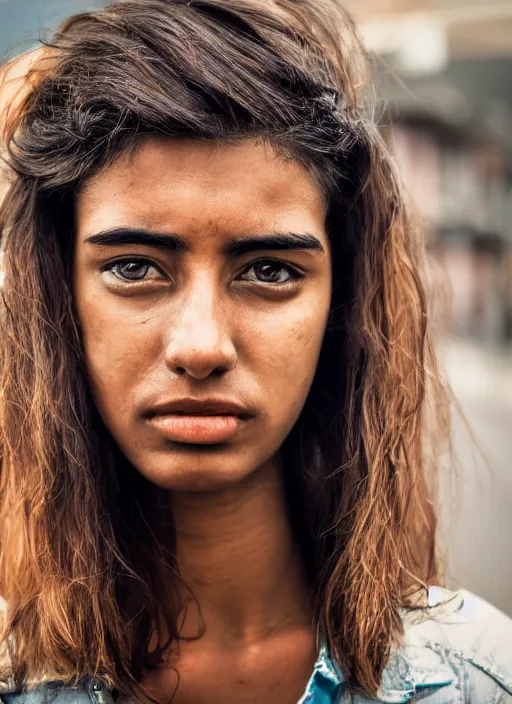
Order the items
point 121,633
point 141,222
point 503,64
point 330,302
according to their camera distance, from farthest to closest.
Answer: 1. point 503,64
2. point 330,302
3. point 121,633
4. point 141,222

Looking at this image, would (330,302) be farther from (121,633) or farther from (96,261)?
(121,633)

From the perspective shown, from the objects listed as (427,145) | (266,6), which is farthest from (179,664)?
(427,145)

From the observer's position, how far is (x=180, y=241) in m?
1.31

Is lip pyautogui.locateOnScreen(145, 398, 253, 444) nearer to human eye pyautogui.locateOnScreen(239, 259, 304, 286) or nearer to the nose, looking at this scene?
the nose

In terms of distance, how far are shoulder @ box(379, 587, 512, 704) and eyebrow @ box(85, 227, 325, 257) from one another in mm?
657

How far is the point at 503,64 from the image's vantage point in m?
6.19

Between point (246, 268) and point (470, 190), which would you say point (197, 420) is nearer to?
point (246, 268)

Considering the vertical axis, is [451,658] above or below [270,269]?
below

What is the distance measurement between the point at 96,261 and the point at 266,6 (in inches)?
18.9

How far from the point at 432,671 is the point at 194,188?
846 mm

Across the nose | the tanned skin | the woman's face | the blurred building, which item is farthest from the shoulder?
the blurred building

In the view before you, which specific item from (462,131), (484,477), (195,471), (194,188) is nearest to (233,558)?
(195,471)

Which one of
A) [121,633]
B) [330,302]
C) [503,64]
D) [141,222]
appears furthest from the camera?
[503,64]

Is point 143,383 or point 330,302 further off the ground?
point 330,302
